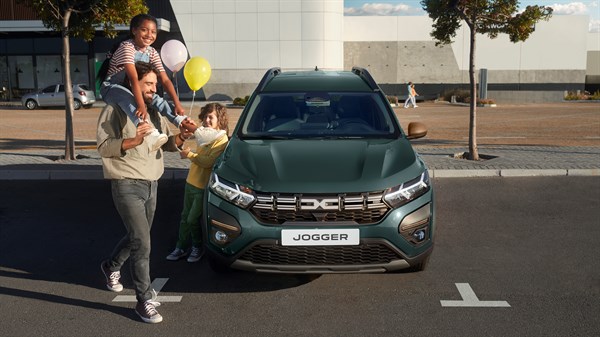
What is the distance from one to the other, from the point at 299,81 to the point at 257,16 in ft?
105

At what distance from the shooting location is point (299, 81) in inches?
246

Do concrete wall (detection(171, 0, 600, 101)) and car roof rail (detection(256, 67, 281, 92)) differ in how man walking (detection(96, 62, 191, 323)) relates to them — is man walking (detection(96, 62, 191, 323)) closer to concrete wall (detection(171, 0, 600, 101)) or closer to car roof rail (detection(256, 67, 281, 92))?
car roof rail (detection(256, 67, 281, 92))

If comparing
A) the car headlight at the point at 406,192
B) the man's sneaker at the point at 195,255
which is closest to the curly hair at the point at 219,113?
the man's sneaker at the point at 195,255

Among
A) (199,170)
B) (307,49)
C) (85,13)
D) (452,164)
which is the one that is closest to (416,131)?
(199,170)

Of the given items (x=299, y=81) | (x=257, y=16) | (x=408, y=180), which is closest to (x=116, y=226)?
(x=299, y=81)

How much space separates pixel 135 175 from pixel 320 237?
4.28 feet

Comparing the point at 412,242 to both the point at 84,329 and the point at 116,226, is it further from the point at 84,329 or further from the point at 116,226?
the point at 116,226

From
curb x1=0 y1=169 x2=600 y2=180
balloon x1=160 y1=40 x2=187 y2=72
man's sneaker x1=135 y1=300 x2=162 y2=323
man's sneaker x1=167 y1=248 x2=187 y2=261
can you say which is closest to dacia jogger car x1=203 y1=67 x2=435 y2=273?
man's sneaker x1=135 y1=300 x2=162 y2=323

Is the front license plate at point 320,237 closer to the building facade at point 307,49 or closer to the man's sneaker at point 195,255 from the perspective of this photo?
the man's sneaker at point 195,255

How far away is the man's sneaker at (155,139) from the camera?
4026mm

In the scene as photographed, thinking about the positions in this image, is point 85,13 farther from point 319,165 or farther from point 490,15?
point 319,165

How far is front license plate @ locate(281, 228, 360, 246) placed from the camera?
13.8 ft

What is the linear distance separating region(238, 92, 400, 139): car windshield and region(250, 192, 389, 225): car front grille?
119cm

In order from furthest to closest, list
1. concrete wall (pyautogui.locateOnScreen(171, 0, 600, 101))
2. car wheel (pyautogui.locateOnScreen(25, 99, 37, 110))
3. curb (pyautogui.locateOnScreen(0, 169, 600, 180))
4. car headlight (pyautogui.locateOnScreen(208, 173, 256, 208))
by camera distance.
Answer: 1. concrete wall (pyautogui.locateOnScreen(171, 0, 600, 101))
2. car wheel (pyautogui.locateOnScreen(25, 99, 37, 110))
3. curb (pyautogui.locateOnScreen(0, 169, 600, 180))
4. car headlight (pyautogui.locateOnScreen(208, 173, 256, 208))
